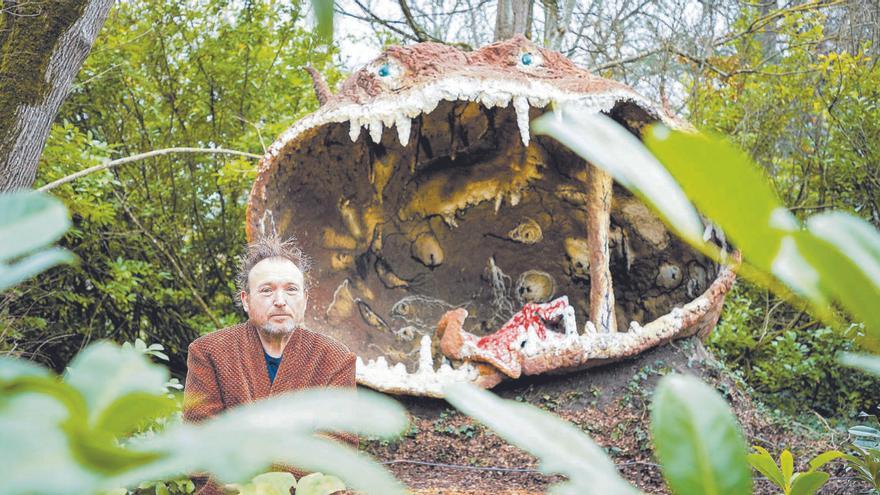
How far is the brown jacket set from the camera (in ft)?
6.74

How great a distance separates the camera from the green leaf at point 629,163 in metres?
0.27

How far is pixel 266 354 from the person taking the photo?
2.19m

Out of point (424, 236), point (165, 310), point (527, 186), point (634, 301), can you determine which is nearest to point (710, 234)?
point (634, 301)

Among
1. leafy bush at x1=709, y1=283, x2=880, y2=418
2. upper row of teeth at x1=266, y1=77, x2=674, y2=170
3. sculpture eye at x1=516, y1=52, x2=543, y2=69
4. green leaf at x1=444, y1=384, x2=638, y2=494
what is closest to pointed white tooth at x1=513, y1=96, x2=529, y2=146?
upper row of teeth at x1=266, y1=77, x2=674, y2=170

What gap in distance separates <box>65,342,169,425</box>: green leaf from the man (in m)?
1.74

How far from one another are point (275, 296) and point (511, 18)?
12.6 feet

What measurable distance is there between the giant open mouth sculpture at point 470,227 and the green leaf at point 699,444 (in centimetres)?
269

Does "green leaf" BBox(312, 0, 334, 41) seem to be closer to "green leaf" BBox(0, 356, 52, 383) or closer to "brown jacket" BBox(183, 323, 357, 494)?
"green leaf" BBox(0, 356, 52, 383)

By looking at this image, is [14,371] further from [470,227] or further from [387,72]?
[470,227]

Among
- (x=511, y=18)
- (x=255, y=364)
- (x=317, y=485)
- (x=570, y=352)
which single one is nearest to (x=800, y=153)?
(x=511, y=18)

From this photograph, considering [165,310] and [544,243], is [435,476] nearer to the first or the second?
[544,243]

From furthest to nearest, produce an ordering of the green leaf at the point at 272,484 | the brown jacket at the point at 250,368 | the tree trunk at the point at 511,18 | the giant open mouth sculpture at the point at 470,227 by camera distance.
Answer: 1. the tree trunk at the point at 511,18
2. the giant open mouth sculpture at the point at 470,227
3. the brown jacket at the point at 250,368
4. the green leaf at the point at 272,484

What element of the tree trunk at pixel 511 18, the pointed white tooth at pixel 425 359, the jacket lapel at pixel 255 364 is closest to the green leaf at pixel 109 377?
the jacket lapel at pixel 255 364

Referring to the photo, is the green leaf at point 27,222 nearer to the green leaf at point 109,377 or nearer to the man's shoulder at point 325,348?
the green leaf at point 109,377
